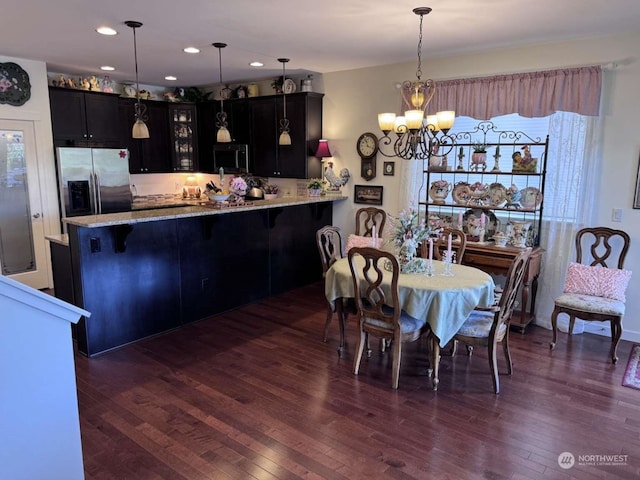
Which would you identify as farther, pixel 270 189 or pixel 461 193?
pixel 270 189

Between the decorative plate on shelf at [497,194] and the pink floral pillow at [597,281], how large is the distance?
91 cm

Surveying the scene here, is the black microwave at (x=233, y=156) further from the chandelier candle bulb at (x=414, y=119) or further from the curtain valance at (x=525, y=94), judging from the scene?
the chandelier candle bulb at (x=414, y=119)

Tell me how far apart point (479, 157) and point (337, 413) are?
306 cm

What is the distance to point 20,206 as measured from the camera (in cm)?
540

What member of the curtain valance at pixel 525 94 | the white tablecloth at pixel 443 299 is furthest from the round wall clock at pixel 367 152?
the white tablecloth at pixel 443 299

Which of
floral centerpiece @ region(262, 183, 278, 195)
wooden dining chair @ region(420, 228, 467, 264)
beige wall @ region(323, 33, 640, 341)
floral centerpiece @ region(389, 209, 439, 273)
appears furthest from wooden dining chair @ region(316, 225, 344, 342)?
floral centerpiece @ region(262, 183, 278, 195)

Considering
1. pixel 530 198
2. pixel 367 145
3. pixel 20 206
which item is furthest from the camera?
pixel 367 145

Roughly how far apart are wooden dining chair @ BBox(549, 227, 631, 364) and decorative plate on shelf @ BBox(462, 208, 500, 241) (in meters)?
0.79

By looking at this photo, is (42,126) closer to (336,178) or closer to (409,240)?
(336,178)

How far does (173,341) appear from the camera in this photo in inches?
165

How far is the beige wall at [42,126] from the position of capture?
5.29 m

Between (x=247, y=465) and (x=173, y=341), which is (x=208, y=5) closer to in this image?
(x=173, y=341)

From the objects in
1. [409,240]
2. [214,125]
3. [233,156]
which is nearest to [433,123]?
[409,240]

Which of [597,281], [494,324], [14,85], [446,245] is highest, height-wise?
[14,85]
